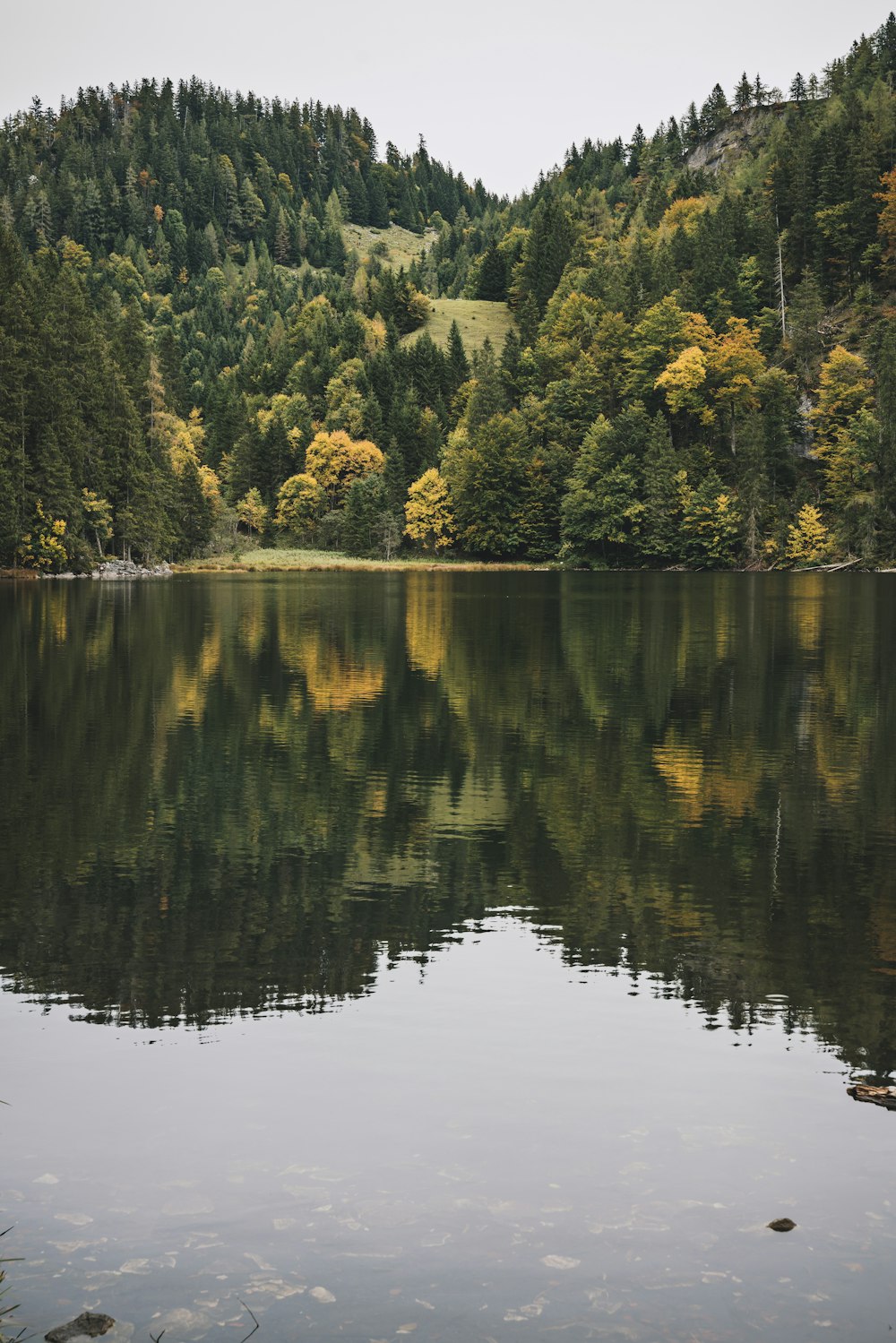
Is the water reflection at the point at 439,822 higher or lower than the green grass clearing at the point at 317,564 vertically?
lower

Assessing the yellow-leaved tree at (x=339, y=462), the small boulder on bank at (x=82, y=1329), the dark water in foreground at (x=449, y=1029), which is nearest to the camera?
the small boulder on bank at (x=82, y=1329)

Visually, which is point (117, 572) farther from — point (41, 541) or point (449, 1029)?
point (449, 1029)

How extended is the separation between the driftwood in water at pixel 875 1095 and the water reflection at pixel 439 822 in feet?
1.02

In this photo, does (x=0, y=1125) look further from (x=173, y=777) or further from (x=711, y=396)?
(x=711, y=396)

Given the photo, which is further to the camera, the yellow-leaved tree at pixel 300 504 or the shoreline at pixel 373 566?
the yellow-leaved tree at pixel 300 504

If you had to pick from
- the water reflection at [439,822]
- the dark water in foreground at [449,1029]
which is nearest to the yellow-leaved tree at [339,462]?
the water reflection at [439,822]

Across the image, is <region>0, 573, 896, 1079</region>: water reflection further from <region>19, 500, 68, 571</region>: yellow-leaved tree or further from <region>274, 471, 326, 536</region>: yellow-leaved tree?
<region>274, 471, 326, 536</region>: yellow-leaved tree

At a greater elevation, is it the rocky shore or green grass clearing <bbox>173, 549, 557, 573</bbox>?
green grass clearing <bbox>173, 549, 557, 573</bbox>

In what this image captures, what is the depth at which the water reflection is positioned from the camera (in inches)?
392

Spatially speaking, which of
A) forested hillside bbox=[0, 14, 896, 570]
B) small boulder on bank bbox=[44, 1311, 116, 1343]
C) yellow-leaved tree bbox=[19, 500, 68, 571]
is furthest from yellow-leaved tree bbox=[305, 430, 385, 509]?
small boulder on bank bbox=[44, 1311, 116, 1343]

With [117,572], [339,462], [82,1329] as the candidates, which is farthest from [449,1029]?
[339,462]

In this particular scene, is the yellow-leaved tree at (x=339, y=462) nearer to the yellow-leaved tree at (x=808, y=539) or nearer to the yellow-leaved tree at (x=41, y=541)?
the yellow-leaved tree at (x=808, y=539)

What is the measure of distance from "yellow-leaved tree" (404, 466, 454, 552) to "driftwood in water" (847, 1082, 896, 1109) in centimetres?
14171

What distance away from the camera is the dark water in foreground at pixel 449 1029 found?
18.1 ft
